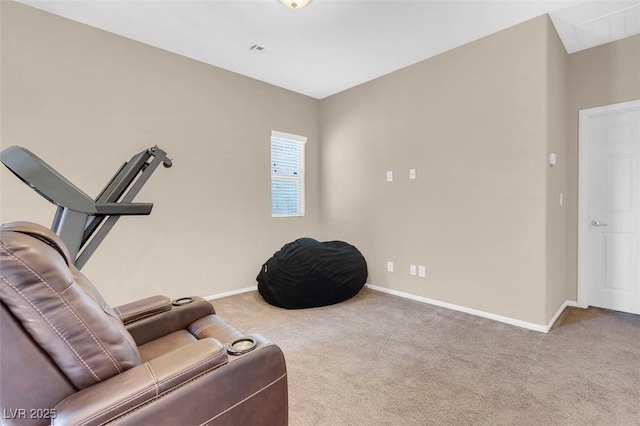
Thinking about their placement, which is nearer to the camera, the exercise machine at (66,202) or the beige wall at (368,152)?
the exercise machine at (66,202)

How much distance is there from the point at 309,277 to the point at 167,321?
179cm

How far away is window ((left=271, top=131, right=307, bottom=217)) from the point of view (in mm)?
4254

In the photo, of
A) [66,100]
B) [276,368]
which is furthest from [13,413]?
[66,100]

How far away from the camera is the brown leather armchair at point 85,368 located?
0.76m

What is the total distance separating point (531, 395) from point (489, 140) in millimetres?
2207

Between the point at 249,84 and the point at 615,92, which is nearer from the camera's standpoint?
the point at 615,92

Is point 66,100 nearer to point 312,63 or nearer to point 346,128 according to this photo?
point 312,63

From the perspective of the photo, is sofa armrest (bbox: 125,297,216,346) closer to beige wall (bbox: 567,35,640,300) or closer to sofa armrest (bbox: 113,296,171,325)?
sofa armrest (bbox: 113,296,171,325)

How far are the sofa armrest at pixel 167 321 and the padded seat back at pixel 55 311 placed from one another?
2.29ft

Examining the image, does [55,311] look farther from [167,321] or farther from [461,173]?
[461,173]

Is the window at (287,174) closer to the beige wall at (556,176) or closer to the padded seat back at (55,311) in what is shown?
the beige wall at (556,176)

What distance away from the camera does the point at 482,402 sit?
172 cm

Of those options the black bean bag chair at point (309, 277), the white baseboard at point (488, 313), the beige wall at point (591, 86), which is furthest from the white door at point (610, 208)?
the black bean bag chair at point (309, 277)

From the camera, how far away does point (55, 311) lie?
81 cm
